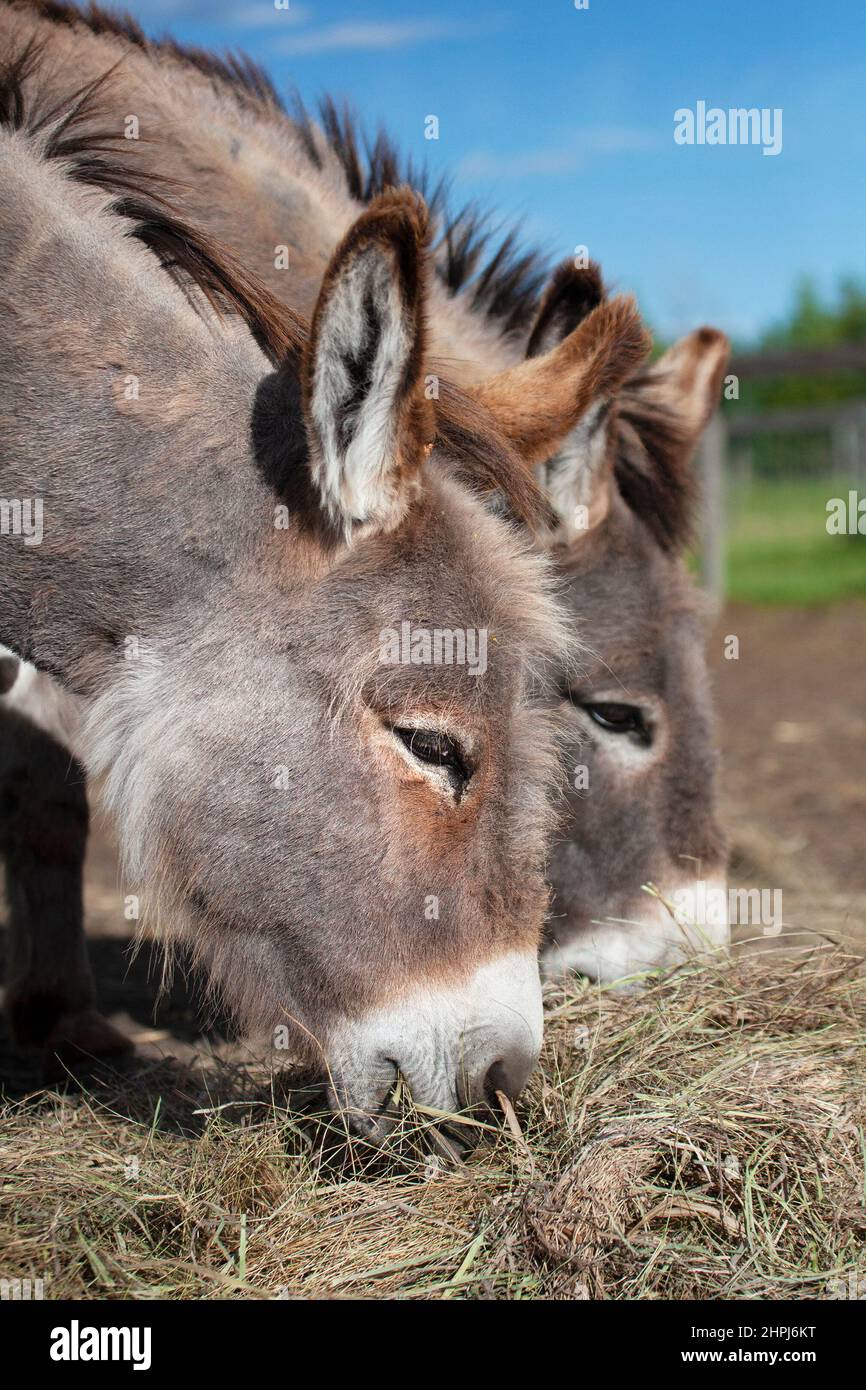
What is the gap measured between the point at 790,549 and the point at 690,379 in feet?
61.1

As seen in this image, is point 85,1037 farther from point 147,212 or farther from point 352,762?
point 147,212

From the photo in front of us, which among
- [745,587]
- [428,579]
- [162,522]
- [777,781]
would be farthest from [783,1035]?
[745,587]

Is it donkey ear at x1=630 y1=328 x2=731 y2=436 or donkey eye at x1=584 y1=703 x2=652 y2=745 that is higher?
donkey ear at x1=630 y1=328 x2=731 y2=436

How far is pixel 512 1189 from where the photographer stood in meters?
2.75

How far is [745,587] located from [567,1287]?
1584 centimetres

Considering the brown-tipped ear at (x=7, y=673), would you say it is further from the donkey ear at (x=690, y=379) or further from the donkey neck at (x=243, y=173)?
the donkey ear at (x=690, y=379)

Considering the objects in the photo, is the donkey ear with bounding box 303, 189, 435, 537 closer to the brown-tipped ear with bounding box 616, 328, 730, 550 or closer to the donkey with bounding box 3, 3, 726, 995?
the donkey with bounding box 3, 3, 726, 995

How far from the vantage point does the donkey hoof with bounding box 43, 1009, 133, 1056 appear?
4043 mm

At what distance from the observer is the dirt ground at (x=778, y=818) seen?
4.75 m

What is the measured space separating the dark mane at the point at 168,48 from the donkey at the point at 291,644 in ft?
5.07

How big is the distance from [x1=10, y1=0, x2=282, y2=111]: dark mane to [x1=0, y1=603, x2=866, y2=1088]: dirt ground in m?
2.97

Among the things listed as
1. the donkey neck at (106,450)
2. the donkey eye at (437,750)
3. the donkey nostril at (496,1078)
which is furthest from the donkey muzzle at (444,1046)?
the donkey neck at (106,450)

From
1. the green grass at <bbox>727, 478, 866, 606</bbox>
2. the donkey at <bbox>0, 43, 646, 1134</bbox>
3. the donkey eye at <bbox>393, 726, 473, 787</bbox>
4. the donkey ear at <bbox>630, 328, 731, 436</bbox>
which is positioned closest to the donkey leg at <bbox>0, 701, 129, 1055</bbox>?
the donkey at <bbox>0, 43, 646, 1134</bbox>

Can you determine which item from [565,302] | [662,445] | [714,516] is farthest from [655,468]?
[714,516]
